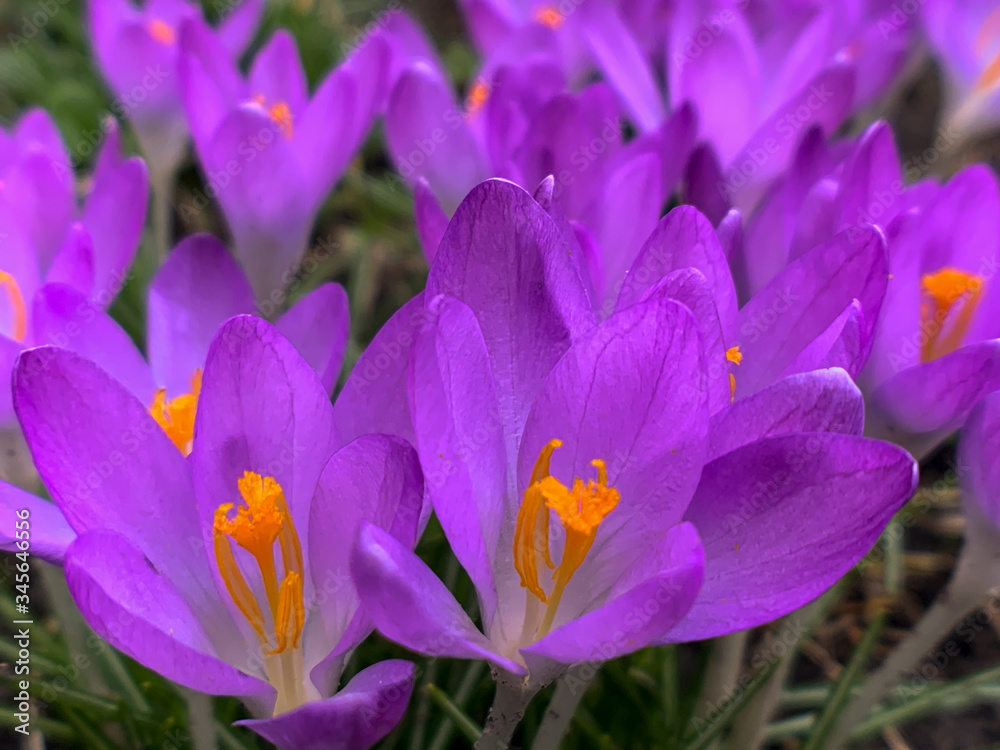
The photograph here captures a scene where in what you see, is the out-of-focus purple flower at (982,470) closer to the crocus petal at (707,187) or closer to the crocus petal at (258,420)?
the crocus petal at (707,187)

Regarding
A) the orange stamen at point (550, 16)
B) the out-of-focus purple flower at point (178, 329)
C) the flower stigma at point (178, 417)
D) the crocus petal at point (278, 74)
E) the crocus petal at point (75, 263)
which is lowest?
the flower stigma at point (178, 417)

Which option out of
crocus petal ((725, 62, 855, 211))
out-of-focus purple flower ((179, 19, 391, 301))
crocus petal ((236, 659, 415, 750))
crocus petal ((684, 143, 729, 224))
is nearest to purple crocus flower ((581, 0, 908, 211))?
crocus petal ((725, 62, 855, 211))

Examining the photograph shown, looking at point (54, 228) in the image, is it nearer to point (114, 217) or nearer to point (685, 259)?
point (114, 217)

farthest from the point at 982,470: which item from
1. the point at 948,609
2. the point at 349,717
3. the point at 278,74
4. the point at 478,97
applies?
the point at 278,74

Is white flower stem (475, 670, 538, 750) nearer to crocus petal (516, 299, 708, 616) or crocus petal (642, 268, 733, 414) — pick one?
crocus petal (516, 299, 708, 616)

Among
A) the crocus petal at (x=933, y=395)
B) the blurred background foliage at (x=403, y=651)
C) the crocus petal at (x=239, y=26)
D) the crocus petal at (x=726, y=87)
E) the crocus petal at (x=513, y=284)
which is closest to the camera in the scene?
the crocus petal at (x=513, y=284)

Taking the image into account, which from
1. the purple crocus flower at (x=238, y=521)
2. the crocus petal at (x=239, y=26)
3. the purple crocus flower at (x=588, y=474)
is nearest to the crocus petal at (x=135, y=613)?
the purple crocus flower at (x=238, y=521)
